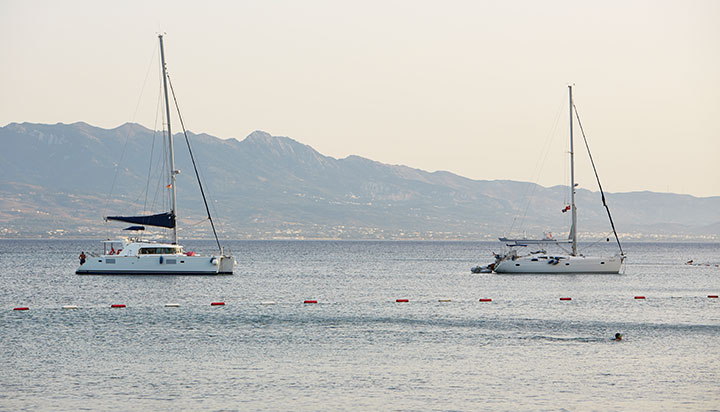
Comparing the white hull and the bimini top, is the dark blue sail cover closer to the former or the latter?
the bimini top

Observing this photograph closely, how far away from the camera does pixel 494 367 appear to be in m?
44.4

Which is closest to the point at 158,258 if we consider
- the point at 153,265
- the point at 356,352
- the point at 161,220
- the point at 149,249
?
the point at 153,265

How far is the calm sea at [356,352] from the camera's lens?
3750cm

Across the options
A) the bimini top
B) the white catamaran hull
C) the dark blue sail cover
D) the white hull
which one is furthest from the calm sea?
the white hull

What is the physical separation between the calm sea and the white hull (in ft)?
76.8

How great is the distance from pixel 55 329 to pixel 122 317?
Result: 749 cm

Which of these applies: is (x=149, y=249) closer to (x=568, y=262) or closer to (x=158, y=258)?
(x=158, y=258)

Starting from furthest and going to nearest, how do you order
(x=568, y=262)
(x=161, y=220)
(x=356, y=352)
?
1. (x=568, y=262)
2. (x=161, y=220)
3. (x=356, y=352)

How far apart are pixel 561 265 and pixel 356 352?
67742 mm

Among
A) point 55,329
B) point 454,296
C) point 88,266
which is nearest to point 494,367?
point 55,329

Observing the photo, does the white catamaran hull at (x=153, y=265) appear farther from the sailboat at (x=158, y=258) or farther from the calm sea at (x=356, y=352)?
the calm sea at (x=356, y=352)

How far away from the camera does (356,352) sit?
49.0 m

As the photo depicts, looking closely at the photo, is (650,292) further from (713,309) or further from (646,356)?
(646,356)

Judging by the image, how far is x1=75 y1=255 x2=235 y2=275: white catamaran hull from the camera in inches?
3920
